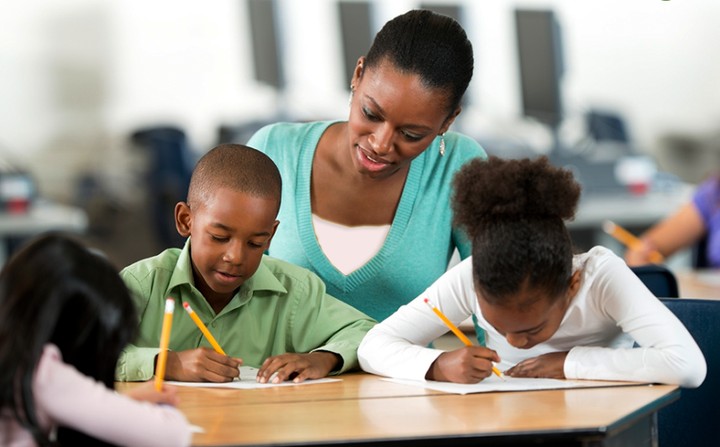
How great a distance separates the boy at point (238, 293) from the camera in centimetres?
182

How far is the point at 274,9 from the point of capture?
7.21 metres

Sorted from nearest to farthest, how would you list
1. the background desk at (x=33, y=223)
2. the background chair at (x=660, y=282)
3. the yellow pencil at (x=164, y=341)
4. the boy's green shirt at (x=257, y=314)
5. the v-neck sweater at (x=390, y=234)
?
the yellow pencil at (x=164, y=341), the boy's green shirt at (x=257, y=314), the v-neck sweater at (x=390, y=234), the background chair at (x=660, y=282), the background desk at (x=33, y=223)

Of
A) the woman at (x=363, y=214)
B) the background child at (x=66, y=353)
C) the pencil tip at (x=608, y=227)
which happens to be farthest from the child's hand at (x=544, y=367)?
the pencil tip at (x=608, y=227)

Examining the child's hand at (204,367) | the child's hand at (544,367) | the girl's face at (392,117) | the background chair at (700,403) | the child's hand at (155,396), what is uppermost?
the girl's face at (392,117)

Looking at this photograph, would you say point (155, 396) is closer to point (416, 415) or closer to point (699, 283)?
point (416, 415)

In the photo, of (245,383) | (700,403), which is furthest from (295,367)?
(700,403)

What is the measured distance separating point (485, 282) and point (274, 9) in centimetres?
573

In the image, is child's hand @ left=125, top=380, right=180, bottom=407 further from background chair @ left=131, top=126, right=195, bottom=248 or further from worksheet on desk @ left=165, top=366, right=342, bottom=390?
background chair @ left=131, top=126, right=195, bottom=248

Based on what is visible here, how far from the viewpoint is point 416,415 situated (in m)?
1.49

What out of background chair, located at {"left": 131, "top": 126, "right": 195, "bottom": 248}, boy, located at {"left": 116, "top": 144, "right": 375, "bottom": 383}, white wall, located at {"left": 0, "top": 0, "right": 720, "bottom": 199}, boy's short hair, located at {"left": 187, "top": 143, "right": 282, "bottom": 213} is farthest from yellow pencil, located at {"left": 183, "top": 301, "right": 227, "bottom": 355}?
white wall, located at {"left": 0, "top": 0, "right": 720, "bottom": 199}

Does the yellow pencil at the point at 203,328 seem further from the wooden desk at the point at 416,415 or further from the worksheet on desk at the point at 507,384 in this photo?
the worksheet on desk at the point at 507,384

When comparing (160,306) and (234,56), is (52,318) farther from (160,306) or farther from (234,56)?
(234,56)

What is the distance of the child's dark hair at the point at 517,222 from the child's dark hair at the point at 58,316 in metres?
0.54

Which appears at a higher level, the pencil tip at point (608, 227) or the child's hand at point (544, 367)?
the child's hand at point (544, 367)
